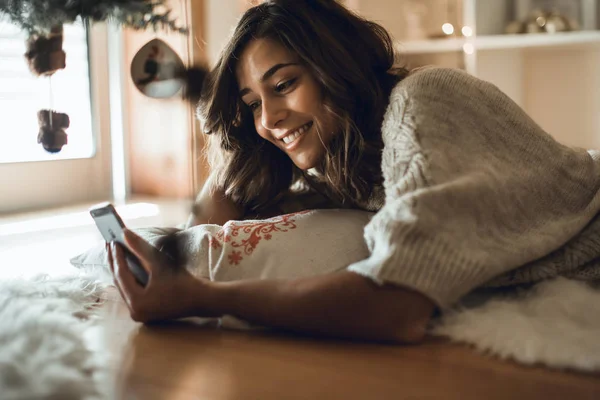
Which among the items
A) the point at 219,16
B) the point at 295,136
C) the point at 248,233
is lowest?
the point at 248,233

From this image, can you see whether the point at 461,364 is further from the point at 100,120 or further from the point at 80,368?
the point at 100,120

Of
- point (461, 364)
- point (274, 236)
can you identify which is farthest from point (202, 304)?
point (461, 364)

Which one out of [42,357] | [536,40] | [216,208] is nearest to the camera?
[42,357]

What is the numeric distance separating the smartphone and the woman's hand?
0.01 m

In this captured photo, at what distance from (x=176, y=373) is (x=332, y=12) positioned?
780 millimetres

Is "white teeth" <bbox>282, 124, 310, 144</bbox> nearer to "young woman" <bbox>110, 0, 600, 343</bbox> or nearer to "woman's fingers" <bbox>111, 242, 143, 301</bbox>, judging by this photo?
"young woman" <bbox>110, 0, 600, 343</bbox>

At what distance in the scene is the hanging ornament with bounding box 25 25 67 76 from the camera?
914mm

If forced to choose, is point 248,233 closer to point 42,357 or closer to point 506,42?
point 42,357

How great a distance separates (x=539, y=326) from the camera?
0.90 metres

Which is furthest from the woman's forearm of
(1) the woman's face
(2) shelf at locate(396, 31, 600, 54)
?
(2) shelf at locate(396, 31, 600, 54)

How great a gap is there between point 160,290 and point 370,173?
1.64 ft

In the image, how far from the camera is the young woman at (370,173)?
0.87 meters

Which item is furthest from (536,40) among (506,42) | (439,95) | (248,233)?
(248,233)

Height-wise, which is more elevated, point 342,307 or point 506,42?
point 506,42
